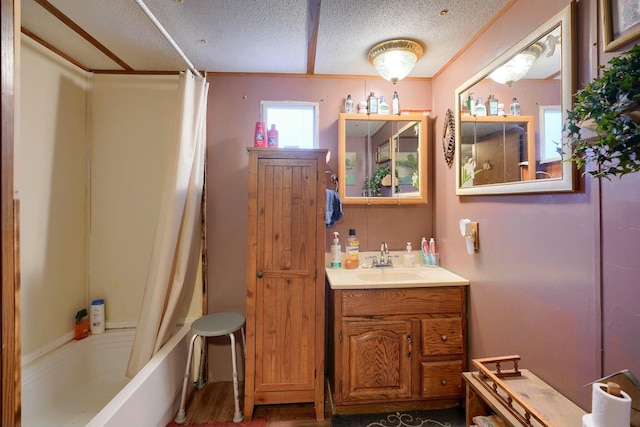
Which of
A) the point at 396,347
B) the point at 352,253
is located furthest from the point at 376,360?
the point at 352,253

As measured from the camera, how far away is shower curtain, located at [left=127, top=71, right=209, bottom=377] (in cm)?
171

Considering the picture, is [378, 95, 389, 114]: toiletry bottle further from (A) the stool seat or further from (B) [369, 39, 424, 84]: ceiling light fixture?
(A) the stool seat

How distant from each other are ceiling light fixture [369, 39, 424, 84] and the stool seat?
1.88 meters

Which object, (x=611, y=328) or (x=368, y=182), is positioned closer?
(x=611, y=328)

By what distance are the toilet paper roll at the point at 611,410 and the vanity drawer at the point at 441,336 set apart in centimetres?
90

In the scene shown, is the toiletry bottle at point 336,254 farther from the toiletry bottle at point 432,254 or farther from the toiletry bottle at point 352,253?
the toiletry bottle at point 432,254

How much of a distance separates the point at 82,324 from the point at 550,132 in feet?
9.46

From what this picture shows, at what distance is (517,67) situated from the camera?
4.35 ft

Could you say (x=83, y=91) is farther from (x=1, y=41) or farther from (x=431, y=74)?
(x=431, y=74)

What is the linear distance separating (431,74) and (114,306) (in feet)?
9.60

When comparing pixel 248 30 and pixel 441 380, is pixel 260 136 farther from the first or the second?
pixel 441 380

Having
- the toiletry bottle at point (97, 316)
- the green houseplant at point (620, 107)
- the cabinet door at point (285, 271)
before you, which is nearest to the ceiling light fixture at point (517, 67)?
the green houseplant at point (620, 107)

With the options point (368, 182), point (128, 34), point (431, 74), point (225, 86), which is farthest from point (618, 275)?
point (128, 34)

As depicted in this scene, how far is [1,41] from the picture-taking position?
2.45 ft
